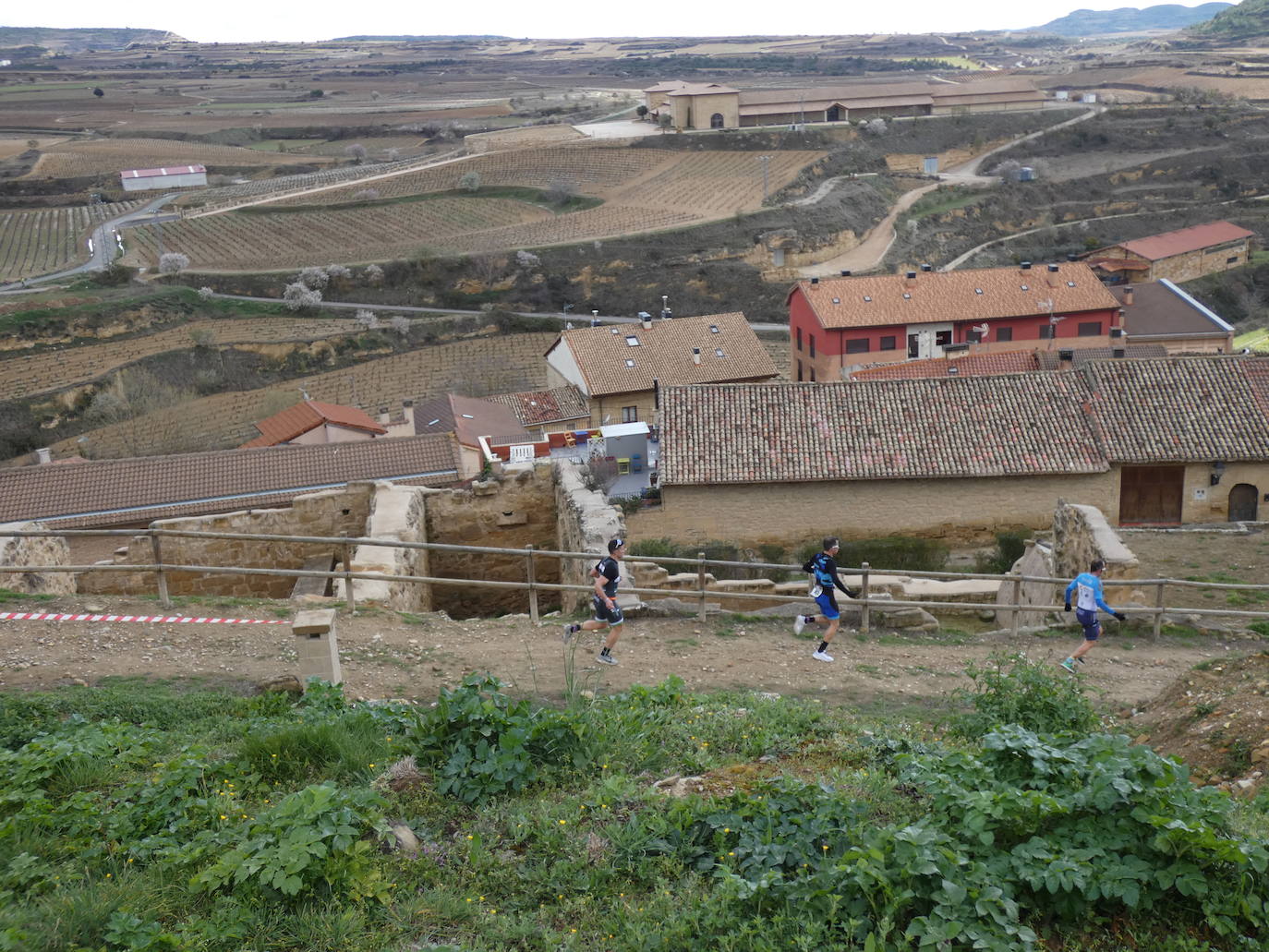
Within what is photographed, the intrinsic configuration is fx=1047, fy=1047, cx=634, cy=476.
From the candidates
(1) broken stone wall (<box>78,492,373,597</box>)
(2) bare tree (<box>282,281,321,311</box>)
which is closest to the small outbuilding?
(2) bare tree (<box>282,281,321,311</box>)

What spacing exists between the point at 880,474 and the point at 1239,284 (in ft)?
200

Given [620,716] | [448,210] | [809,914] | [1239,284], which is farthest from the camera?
[448,210]

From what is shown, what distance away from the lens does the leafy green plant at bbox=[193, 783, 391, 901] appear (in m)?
5.48

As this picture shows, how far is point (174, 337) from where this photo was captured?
6072 cm

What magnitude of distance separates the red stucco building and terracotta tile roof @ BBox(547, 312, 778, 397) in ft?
11.1

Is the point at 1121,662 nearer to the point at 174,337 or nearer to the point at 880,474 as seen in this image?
the point at 880,474

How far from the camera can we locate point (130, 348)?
5909 cm

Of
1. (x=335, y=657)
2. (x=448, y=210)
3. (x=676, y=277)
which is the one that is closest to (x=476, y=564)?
(x=335, y=657)

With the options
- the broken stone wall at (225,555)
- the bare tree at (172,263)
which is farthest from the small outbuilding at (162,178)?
the broken stone wall at (225,555)

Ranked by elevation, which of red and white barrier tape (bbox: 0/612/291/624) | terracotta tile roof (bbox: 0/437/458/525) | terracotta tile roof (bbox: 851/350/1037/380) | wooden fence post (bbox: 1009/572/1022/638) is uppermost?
terracotta tile roof (bbox: 851/350/1037/380)

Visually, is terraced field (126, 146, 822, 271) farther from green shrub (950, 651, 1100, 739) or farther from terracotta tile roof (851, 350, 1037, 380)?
green shrub (950, 651, 1100, 739)

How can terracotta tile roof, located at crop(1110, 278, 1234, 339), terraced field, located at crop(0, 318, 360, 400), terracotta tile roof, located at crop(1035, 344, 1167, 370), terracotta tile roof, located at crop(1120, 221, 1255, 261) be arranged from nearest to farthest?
terracotta tile roof, located at crop(1035, 344, 1167, 370) < terracotta tile roof, located at crop(1110, 278, 1234, 339) < terraced field, located at crop(0, 318, 360, 400) < terracotta tile roof, located at crop(1120, 221, 1255, 261)

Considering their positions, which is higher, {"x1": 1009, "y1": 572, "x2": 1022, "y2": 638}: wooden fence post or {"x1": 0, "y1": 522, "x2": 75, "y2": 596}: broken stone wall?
{"x1": 0, "y1": 522, "x2": 75, "y2": 596}: broken stone wall

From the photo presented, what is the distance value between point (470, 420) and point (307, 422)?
655cm
